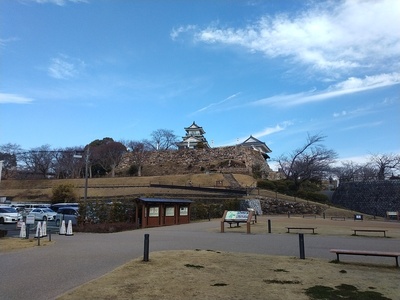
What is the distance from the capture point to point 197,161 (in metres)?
72.7

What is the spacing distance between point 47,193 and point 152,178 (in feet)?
54.6

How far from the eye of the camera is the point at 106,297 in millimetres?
5918

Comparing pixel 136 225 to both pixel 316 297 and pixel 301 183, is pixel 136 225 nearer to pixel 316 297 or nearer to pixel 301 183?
pixel 316 297

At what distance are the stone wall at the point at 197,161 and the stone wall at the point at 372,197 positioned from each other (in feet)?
68.0

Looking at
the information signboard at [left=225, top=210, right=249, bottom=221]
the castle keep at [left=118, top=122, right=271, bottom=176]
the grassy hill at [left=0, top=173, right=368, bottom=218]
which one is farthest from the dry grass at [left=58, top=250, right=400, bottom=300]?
the castle keep at [left=118, top=122, right=271, bottom=176]

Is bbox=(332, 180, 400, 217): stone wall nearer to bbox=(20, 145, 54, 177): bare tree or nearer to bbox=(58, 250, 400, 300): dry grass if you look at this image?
bbox=(58, 250, 400, 300): dry grass

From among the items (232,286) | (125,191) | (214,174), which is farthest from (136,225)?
(214,174)

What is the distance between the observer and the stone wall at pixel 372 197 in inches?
1677

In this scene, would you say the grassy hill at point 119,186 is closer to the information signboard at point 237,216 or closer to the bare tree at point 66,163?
the bare tree at point 66,163

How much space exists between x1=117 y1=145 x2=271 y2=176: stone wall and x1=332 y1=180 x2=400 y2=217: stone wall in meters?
20.7

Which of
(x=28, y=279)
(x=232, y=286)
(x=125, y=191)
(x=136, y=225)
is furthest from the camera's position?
(x=125, y=191)

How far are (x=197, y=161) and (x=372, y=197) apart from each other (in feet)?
119

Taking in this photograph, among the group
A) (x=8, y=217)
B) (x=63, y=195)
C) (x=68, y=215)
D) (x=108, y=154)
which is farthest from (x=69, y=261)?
(x=108, y=154)

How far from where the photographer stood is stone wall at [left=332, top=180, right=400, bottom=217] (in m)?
42.6
